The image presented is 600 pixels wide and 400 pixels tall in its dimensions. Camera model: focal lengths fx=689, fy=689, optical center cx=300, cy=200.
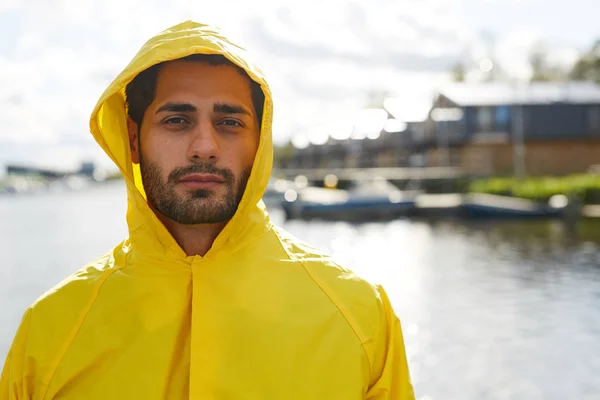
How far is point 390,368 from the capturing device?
2.13 meters

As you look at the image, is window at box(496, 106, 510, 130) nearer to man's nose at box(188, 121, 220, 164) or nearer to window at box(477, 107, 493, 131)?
window at box(477, 107, 493, 131)

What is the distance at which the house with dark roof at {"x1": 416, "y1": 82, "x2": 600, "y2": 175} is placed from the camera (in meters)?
52.8

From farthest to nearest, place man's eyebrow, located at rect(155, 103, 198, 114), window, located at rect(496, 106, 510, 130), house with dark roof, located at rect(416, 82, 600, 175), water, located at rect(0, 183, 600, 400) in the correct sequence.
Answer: window, located at rect(496, 106, 510, 130) → house with dark roof, located at rect(416, 82, 600, 175) → water, located at rect(0, 183, 600, 400) → man's eyebrow, located at rect(155, 103, 198, 114)

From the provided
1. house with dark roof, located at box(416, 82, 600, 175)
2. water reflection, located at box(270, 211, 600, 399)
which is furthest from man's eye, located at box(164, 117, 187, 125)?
house with dark roof, located at box(416, 82, 600, 175)

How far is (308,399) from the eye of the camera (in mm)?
2039

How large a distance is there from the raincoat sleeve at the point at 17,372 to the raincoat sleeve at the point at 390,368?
104cm

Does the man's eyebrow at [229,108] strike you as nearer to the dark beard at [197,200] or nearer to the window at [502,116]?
the dark beard at [197,200]

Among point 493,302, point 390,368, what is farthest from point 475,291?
point 390,368

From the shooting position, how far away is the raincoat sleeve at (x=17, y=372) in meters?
2.06

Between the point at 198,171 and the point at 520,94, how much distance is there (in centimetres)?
5776

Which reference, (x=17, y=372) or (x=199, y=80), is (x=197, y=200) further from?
(x=17, y=372)

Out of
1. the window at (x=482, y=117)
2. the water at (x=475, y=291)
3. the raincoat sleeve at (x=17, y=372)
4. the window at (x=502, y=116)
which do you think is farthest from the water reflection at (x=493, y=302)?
the window at (x=482, y=117)

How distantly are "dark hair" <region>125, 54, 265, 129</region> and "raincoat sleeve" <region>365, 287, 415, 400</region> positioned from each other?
796 mm

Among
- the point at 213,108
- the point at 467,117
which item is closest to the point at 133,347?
the point at 213,108
